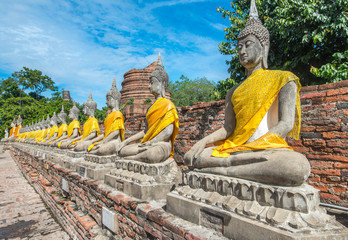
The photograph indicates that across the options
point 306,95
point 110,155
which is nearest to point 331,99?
point 306,95

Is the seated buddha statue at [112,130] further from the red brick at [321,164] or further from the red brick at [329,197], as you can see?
the red brick at [329,197]

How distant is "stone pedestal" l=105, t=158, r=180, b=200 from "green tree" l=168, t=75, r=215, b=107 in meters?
18.4

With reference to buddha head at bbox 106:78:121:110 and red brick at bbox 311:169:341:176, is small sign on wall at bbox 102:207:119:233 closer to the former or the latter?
buddha head at bbox 106:78:121:110

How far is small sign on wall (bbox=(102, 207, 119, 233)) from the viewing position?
10.8 feet

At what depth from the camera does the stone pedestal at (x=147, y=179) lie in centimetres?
305

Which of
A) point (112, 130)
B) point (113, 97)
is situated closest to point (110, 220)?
point (112, 130)

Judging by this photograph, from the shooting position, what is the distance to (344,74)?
5.15m

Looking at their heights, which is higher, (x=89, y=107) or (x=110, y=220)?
(x=89, y=107)

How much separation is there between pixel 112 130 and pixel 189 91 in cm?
1885

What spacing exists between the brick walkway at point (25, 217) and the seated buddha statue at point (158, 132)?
87.6 inches

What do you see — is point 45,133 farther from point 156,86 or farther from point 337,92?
point 337,92

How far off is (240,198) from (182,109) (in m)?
4.15

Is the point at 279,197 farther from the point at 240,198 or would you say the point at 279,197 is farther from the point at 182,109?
the point at 182,109

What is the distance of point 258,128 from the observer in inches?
88.5
